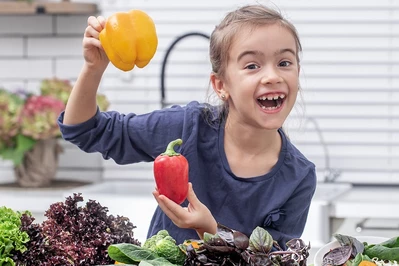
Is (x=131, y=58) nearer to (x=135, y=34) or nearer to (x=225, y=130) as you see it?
(x=135, y=34)

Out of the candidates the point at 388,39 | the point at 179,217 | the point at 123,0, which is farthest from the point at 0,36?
the point at 179,217

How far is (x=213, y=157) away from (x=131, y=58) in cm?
45

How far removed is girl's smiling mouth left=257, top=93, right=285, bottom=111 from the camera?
6.61 ft

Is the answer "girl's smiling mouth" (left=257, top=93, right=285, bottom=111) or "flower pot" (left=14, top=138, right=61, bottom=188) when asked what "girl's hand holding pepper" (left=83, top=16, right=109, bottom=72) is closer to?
"girl's smiling mouth" (left=257, top=93, right=285, bottom=111)

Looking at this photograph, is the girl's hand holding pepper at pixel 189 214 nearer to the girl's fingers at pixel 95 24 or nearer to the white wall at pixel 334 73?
the girl's fingers at pixel 95 24

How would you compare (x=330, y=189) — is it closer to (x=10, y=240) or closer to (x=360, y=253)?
(x=360, y=253)

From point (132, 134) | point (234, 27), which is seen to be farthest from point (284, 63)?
point (132, 134)

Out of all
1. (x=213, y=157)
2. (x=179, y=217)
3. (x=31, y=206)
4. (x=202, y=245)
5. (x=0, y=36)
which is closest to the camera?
(x=202, y=245)

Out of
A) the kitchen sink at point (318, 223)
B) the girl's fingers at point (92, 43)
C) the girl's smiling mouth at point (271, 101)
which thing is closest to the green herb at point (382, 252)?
the girl's smiling mouth at point (271, 101)

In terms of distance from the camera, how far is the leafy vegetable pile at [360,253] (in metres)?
1.81

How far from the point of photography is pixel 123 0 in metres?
5.09

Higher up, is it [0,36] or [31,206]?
[0,36]

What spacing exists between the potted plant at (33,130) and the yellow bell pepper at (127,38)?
103 inches

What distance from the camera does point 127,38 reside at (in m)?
1.91
